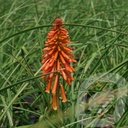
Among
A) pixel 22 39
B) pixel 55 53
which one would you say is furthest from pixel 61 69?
pixel 22 39

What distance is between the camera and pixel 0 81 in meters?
2.91

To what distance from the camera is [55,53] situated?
6.64ft

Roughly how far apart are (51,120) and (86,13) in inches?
104

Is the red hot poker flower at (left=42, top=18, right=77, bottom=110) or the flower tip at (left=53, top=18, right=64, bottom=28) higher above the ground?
the flower tip at (left=53, top=18, right=64, bottom=28)

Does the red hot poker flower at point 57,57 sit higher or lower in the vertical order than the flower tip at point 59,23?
lower

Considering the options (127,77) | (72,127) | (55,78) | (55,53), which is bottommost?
(72,127)

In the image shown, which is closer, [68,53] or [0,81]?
[68,53]

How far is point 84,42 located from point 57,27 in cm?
134

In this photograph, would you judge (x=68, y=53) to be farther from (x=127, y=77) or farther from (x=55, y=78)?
(x=127, y=77)

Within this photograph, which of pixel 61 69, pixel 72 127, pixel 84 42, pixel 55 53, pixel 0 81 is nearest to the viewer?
pixel 61 69

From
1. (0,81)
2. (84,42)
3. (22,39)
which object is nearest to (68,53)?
(0,81)

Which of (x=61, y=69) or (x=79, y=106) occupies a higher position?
(x=61, y=69)

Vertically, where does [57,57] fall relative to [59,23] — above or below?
below

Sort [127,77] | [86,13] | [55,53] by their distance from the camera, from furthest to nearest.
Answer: [86,13] → [127,77] → [55,53]
